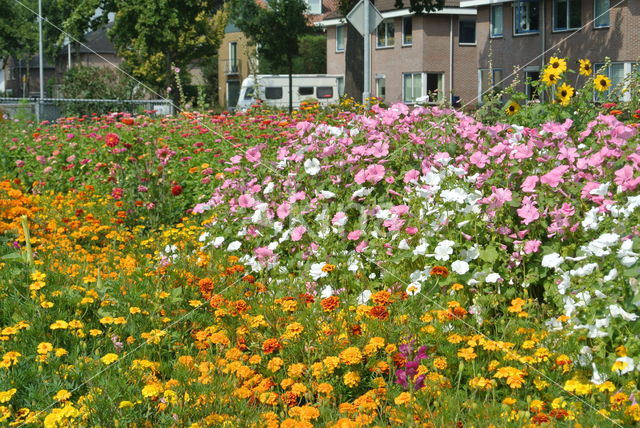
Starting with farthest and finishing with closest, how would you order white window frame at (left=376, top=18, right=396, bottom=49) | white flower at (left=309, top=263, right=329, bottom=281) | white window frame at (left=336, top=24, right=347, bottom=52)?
white window frame at (left=336, top=24, right=347, bottom=52) < white window frame at (left=376, top=18, right=396, bottom=49) < white flower at (left=309, top=263, right=329, bottom=281)

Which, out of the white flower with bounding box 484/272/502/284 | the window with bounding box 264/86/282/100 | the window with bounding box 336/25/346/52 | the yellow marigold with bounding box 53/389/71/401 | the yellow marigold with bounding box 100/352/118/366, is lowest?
the yellow marigold with bounding box 53/389/71/401

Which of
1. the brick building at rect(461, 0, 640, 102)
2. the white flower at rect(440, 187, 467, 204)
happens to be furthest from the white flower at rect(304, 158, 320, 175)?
the brick building at rect(461, 0, 640, 102)

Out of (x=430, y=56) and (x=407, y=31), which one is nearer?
(x=430, y=56)

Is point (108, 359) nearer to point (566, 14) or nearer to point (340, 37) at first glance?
point (566, 14)

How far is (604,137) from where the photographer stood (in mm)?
5090

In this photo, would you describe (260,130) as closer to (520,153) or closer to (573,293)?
(520,153)

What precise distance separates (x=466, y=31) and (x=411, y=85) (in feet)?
12.5

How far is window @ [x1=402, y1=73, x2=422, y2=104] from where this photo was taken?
1667 inches

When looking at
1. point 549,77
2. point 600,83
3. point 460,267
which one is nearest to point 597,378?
point 460,267

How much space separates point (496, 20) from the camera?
35.3 metres

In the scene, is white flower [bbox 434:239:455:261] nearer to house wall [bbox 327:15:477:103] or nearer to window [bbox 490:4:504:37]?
window [bbox 490:4:504:37]

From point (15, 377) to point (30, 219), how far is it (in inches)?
115

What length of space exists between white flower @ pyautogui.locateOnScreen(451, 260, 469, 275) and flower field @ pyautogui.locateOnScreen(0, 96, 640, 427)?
60 millimetres

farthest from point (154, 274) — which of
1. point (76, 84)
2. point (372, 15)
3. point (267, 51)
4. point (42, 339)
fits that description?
point (267, 51)
